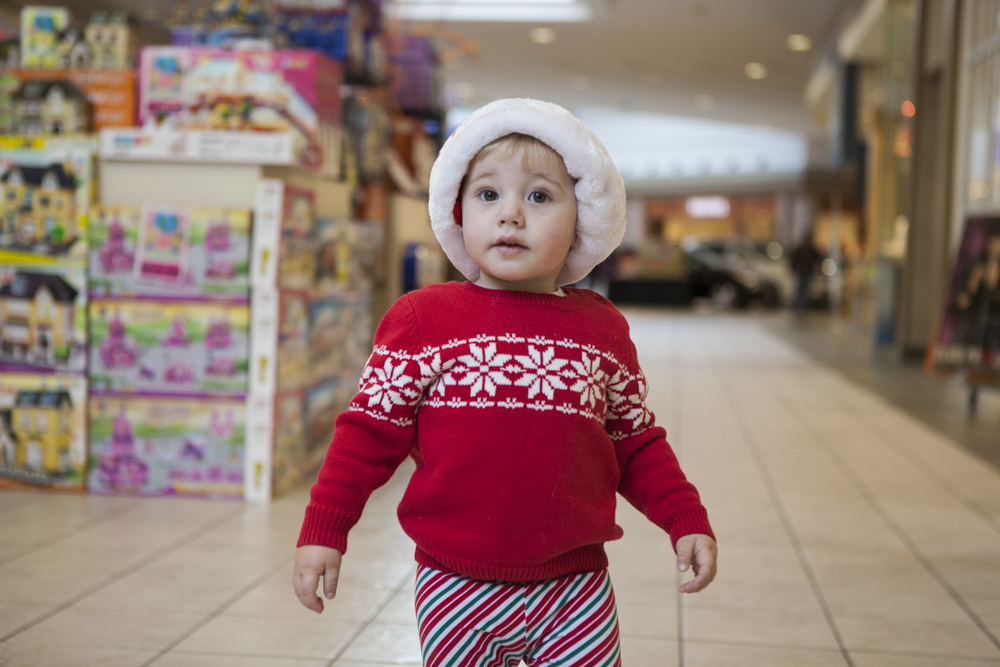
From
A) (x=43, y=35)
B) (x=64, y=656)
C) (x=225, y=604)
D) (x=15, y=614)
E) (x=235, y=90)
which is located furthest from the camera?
(x=43, y=35)

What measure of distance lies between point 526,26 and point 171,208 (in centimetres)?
967

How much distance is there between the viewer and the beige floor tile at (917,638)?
211 cm

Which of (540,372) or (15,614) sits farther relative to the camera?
(15,614)

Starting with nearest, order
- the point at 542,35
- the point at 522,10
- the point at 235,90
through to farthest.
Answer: the point at 235,90, the point at 522,10, the point at 542,35

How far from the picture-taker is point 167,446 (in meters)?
3.30

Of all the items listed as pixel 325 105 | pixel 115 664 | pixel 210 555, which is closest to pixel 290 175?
Answer: pixel 325 105

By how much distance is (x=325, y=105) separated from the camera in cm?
350

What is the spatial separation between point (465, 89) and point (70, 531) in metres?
15.6

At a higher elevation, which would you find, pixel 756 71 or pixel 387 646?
pixel 756 71

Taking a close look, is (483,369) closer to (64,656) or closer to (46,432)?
(64,656)

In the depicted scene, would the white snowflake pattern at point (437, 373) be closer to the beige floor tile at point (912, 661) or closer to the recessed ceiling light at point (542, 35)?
the beige floor tile at point (912, 661)

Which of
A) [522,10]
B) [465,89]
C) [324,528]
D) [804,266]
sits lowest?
[324,528]

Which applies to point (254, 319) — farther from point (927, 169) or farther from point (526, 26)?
point (526, 26)

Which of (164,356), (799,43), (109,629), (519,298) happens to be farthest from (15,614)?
(799,43)
